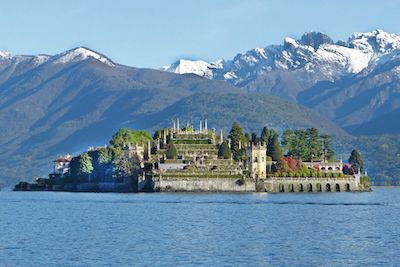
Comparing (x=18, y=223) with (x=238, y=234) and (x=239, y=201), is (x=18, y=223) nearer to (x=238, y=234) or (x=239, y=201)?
(x=238, y=234)

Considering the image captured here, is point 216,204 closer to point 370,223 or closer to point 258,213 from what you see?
point 258,213

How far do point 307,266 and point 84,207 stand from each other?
6966cm

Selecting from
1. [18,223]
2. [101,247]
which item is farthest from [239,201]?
[101,247]

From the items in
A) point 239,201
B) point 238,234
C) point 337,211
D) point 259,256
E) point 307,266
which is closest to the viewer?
point 307,266

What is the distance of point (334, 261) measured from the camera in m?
81.8

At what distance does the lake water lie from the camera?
273 ft

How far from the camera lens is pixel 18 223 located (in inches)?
4513

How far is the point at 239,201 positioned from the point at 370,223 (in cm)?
4729

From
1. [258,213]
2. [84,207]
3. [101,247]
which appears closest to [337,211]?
[258,213]

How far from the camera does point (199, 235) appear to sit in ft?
326

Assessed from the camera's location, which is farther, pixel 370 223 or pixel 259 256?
pixel 370 223

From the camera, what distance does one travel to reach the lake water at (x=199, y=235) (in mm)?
83062

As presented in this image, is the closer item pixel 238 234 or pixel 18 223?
pixel 238 234

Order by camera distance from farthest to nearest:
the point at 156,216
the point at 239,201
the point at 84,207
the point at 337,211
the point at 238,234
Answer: the point at 239,201
the point at 84,207
the point at 337,211
the point at 156,216
the point at 238,234
